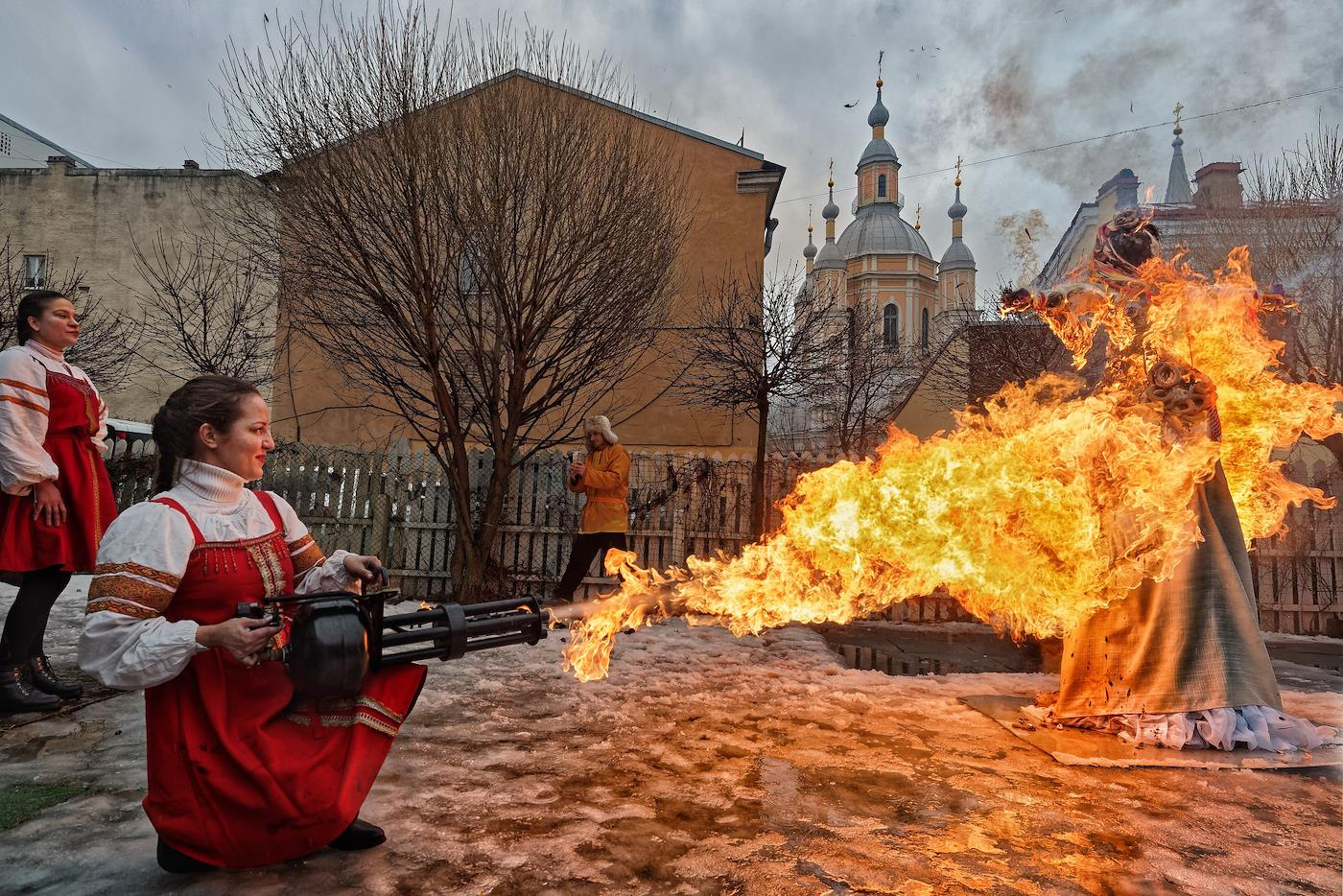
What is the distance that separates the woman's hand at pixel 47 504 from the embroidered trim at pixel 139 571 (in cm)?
244

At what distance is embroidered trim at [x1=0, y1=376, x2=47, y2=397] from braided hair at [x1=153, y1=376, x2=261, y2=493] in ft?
6.93

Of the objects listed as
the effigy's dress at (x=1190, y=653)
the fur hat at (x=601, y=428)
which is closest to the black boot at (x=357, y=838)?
the effigy's dress at (x=1190, y=653)

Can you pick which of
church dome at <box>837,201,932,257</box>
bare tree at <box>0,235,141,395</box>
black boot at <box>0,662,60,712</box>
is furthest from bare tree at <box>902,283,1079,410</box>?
church dome at <box>837,201,932,257</box>

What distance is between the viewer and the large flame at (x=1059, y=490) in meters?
4.34

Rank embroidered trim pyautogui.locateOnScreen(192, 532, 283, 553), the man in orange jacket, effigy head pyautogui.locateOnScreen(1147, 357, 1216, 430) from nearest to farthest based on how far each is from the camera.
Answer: embroidered trim pyautogui.locateOnScreen(192, 532, 283, 553) → effigy head pyautogui.locateOnScreen(1147, 357, 1216, 430) → the man in orange jacket

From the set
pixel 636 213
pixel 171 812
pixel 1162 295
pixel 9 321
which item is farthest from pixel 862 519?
pixel 9 321

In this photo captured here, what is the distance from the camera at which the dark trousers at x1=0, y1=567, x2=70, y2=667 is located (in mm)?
3979

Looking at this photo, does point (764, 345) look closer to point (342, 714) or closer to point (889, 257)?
point (342, 714)

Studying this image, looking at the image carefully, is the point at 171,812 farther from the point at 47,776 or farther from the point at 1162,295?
the point at 1162,295

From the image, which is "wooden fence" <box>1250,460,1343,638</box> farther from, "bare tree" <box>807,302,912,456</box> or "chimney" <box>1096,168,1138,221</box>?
"chimney" <box>1096,168,1138,221</box>

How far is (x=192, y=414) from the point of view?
2.46m

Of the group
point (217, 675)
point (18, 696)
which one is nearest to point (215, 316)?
point (18, 696)

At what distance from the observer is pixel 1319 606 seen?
8883 mm

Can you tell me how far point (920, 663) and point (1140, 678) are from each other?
102 inches
